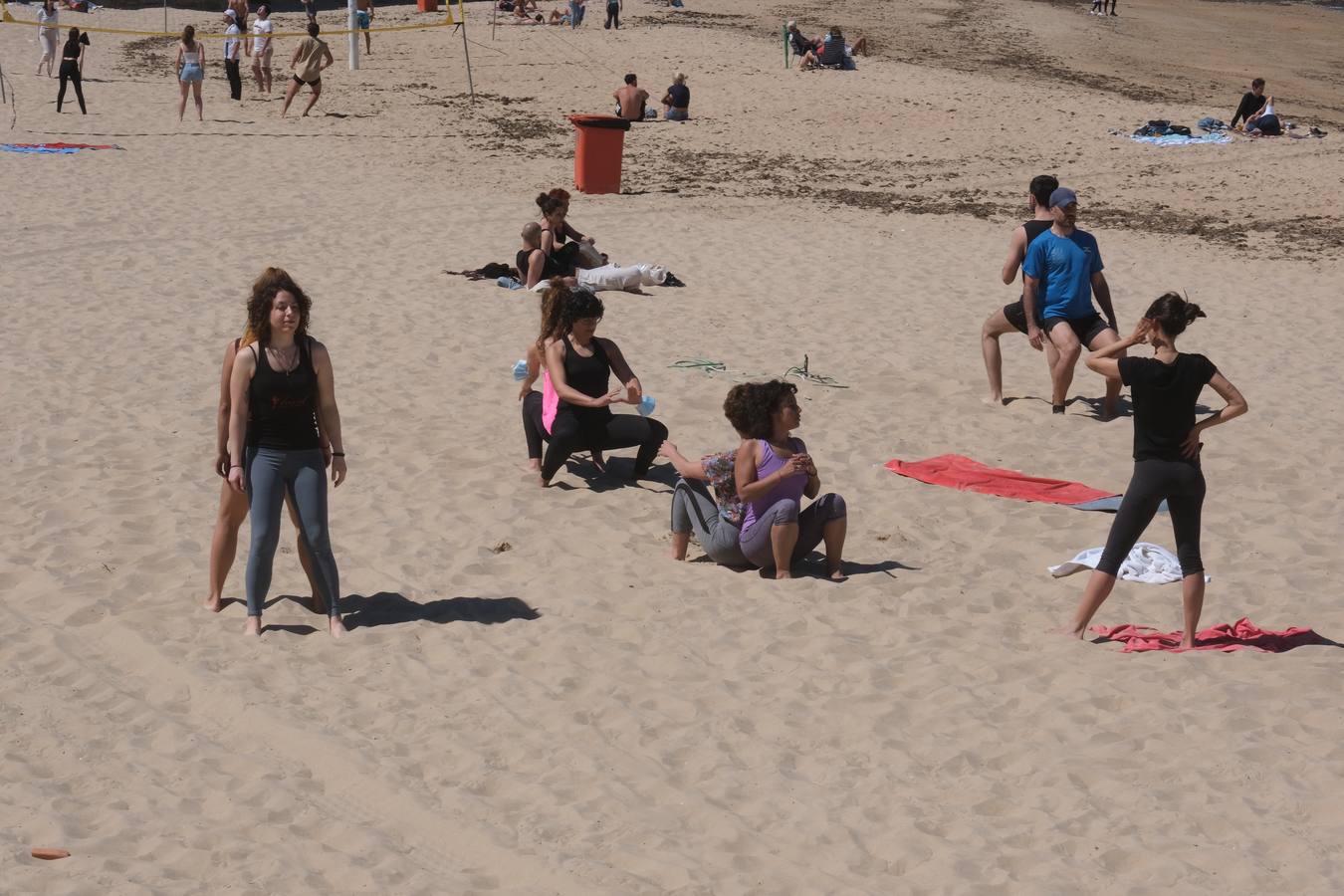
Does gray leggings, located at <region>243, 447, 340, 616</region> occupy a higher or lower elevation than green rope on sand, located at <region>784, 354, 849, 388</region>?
higher

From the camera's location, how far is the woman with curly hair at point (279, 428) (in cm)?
623

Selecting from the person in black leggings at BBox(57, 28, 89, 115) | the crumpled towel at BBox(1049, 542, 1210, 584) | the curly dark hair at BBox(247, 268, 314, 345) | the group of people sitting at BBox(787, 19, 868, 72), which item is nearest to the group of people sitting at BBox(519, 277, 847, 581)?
the crumpled towel at BBox(1049, 542, 1210, 584)

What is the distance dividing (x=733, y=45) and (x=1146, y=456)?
2663cm

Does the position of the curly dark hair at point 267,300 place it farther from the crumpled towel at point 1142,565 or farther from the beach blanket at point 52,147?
the beach blanket at point 52,147

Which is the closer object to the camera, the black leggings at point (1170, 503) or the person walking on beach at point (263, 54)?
the black leggings at point (1170, 503)

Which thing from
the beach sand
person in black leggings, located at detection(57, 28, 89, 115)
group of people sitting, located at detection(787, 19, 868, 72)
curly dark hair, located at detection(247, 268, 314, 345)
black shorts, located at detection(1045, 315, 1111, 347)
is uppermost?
group of people sitting, located at detection(787, 19, 868, 72)

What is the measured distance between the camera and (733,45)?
104ft

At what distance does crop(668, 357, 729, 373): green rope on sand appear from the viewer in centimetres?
1101

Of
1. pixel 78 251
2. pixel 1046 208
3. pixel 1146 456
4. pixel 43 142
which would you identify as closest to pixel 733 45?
pixel 43 142

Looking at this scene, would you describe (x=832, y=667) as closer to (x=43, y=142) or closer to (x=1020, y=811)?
(x=1020, y=811)

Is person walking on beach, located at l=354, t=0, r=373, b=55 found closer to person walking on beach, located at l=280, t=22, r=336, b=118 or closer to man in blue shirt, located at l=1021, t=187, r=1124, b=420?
person walking on beach, located at l=280, t=22, r=336, b=118

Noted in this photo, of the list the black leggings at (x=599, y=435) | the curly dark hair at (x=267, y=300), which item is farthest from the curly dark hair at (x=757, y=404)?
the curly dark hair at (x=267, y=300)

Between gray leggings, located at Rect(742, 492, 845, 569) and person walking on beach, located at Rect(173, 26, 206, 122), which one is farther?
person walking on beach, located at Rect(173, 26, 206, 122)

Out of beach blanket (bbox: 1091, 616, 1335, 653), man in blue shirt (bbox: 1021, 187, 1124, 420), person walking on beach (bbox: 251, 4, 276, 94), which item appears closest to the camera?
beach blanket (bbox: 1091, 616, 1335, 653)
